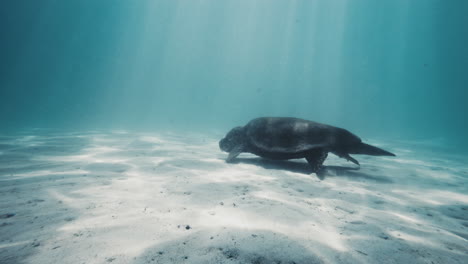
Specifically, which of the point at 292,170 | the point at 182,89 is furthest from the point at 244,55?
the point at 292,170

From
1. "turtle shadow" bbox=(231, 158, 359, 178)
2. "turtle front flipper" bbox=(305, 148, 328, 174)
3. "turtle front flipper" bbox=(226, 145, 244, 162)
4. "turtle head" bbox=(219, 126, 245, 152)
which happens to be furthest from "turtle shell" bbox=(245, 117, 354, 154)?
"turtle head" bbox=(219, 126, 245, 152)

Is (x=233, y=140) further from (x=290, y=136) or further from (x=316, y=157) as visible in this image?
(x=316, y=157)

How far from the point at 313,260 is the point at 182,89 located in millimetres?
165541

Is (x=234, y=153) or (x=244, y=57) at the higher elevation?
(x=244, y=57)

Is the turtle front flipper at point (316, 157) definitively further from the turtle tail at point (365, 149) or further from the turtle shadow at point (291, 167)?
the turtle tail at point (365, 149)

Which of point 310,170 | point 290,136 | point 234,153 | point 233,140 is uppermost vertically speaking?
point 290,136

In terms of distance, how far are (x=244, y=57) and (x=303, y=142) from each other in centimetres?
13125

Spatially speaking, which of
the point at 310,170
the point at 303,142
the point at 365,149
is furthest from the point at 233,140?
the point at 365,149

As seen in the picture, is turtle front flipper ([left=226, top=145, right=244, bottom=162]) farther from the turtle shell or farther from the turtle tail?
the turtle tail

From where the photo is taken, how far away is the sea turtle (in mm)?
4973

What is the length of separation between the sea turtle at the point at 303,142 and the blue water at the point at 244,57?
36.5 m

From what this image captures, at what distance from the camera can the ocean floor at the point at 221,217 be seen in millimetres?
1773

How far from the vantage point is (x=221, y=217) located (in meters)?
2.45

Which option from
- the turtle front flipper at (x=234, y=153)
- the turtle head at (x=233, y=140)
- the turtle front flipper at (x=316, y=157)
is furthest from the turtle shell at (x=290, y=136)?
the turtle head at (x=233, y=140)
